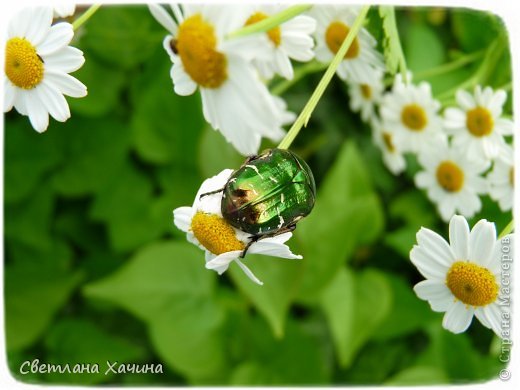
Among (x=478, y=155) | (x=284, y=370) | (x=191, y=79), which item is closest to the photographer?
(x=191, y=79)

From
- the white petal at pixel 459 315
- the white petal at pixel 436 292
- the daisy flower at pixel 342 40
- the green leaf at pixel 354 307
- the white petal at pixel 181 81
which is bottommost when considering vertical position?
the green leaf at pixel 354 307

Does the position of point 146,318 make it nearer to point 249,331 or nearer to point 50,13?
point 249,331

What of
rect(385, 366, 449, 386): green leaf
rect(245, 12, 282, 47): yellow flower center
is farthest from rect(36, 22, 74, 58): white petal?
rect(385, 366, 449, 386): green leaf

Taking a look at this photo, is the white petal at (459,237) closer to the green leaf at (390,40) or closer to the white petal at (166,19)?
the green leaf at (390,40)

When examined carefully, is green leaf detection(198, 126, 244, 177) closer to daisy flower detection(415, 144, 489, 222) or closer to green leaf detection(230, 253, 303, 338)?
green leaf detection(230, 253, 303, 338)

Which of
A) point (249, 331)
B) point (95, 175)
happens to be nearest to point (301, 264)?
point (249, 331)

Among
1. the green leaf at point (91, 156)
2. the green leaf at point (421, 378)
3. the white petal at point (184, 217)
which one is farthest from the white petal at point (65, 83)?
the green leaf at point (421, 378)

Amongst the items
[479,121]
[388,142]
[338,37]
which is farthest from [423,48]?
[338,37]
